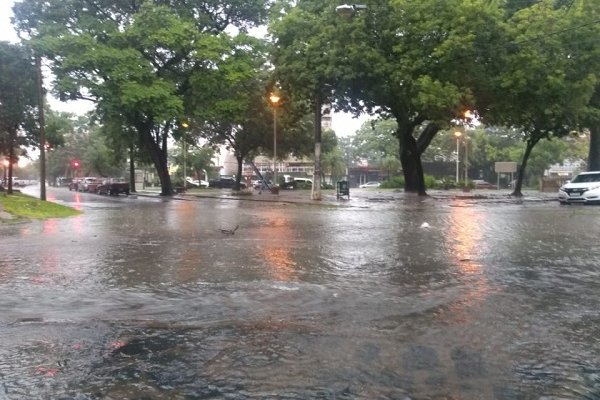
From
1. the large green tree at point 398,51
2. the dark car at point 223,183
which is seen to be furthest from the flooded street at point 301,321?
the dark car at point 223,183

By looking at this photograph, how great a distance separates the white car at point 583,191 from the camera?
27734mm

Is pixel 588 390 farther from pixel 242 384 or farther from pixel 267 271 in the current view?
pixel 267 271

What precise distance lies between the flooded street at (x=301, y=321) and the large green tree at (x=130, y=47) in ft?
73.8

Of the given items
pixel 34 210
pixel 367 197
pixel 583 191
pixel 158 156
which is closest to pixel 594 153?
pixel 583 191

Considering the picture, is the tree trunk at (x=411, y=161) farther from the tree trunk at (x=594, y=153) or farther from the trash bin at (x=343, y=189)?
the tree trunk at (x=594, y=153)

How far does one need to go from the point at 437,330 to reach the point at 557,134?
121ft

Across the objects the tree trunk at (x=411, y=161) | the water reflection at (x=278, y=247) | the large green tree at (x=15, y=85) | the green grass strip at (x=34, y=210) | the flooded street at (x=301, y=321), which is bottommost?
the flooded street at (x=301, y=321)

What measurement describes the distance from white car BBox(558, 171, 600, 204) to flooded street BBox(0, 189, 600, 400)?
58.5 feet

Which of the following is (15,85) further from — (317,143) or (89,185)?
(89,185)

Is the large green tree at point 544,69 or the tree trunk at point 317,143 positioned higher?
the large green tree at point 544,69

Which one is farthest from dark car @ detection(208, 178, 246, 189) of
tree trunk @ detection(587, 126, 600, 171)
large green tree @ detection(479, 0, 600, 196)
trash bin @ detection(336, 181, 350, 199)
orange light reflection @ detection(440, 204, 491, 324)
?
orange light reflection @ detection(440, 204, 491, 324)

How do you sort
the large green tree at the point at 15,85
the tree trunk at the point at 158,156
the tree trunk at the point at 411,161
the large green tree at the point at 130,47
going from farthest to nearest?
the tree trunk at the point at 158,156 < the tree trunk at the point at 411,161 < the large green tree at the point at 130,47 < the large green tree at the point at 15,85

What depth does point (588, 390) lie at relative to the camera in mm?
4168

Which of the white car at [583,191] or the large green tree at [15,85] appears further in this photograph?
the large green tree at [15,85]
